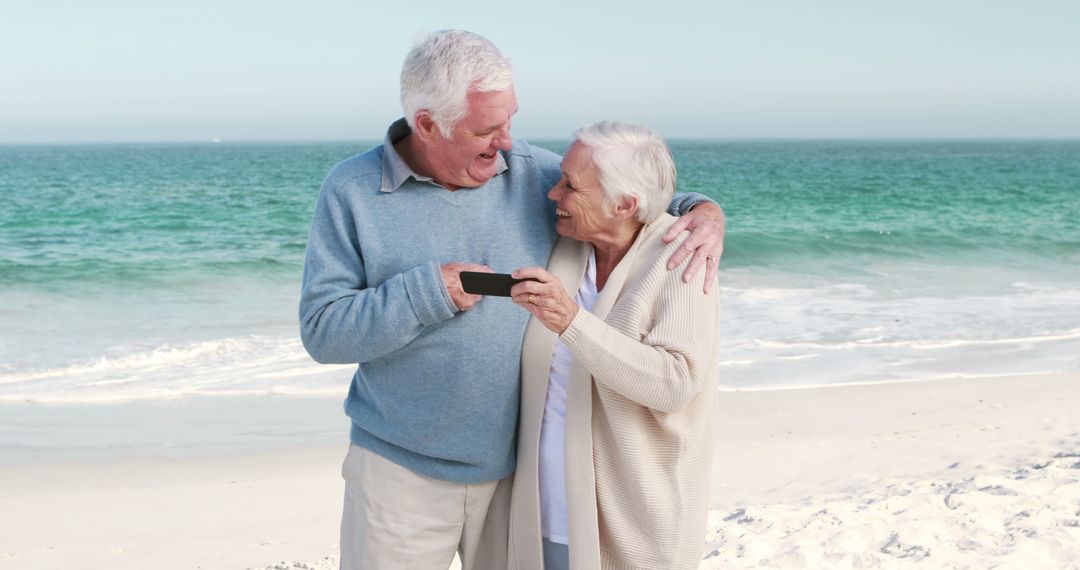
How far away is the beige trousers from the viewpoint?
2316 mm

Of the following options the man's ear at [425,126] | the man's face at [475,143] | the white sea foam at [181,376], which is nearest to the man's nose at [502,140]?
the man's face at [475,143]

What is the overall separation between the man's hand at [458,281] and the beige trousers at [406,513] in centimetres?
43

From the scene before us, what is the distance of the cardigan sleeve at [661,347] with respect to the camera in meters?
2.03

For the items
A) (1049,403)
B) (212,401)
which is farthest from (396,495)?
(1049,403)

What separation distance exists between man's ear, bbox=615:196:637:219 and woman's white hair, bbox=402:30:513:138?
0.33m

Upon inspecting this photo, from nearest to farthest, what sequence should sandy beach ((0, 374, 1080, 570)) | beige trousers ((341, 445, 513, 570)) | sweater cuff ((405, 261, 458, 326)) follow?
1. sweater cuff ((405, 261, 458, 326))
2. beige trousers ((341, 445, 513, 570))
3. sandy beach ((0, 374, 1080, 570))

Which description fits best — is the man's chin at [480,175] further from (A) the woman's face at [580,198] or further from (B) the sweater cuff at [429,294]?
Answer: (B) the sweater cuff at [429,294]

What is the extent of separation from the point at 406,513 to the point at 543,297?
0.65 metres

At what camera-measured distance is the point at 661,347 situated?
211 centimetres

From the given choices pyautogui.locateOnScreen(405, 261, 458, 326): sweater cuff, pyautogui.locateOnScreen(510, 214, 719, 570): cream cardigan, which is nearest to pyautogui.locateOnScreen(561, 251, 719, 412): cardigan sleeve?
pyautogui.locateOnScreen(510, 214, 719, 570): cream cardigan

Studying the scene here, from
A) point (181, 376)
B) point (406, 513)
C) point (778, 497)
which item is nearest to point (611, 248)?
point (406, 513)

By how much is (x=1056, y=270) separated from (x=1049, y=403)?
8741 mm

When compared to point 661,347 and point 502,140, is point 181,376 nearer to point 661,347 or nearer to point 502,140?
point 502,140

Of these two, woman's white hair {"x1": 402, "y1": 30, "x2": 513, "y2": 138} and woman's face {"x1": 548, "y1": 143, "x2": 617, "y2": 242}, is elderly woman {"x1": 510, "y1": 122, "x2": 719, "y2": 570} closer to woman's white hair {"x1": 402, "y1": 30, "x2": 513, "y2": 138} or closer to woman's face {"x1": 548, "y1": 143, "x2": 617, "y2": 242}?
woman's face {"x1": 548, "y1": 143, "x2": 617, "y2": 242}
